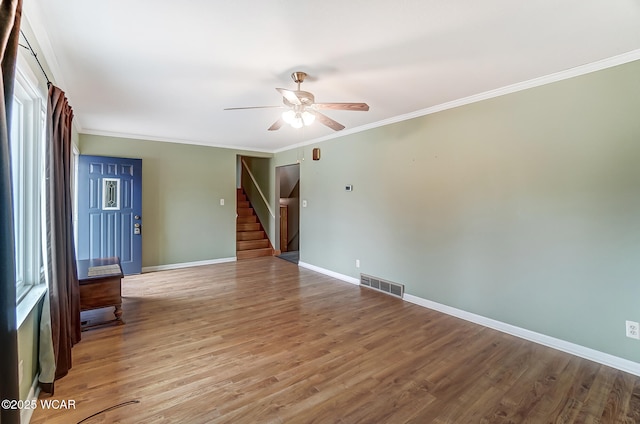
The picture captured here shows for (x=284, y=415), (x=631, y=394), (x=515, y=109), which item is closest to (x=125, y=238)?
(x=284, y=415)

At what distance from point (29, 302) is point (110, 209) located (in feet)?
11.6

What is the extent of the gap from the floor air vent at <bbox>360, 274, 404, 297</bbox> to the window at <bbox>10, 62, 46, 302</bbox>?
3748mm

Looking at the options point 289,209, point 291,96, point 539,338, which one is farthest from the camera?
point 289,209

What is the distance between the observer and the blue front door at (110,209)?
4750 millimetres

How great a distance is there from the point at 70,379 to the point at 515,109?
15.1ft

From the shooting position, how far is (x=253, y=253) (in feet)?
22.5

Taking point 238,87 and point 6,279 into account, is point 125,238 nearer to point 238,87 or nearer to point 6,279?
point 238,87

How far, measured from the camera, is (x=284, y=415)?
1.85 m

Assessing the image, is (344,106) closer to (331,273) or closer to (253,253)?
(331,273)

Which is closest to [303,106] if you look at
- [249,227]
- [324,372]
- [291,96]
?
[291,96]

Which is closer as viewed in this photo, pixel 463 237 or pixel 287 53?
pixel 287 53

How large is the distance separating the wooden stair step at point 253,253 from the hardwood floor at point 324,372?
295 cm

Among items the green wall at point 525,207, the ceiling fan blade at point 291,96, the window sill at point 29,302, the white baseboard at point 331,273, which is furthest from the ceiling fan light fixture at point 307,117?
the white baseboard at point 331,273

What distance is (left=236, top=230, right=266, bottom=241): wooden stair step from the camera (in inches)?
277
